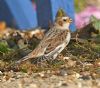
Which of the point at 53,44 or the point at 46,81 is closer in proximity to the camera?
the point at 46,81

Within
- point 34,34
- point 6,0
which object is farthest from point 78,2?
point 34,34

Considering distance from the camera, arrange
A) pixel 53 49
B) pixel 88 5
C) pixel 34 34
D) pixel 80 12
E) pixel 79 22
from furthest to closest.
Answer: pixel 88 5 < pixel 80 12 < pixel 79 22 < pixel 34 34 < pixel 53 49

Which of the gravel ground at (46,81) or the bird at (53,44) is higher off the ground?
the bird at (53,44)

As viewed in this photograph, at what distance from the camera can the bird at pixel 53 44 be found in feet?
22.8

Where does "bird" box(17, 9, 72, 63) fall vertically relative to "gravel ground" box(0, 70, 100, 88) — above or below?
above

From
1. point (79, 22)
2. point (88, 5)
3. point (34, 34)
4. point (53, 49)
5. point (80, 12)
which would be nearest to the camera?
point (53, 49)

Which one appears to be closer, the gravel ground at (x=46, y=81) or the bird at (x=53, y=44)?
the gravel ground at (x=46, y=81)

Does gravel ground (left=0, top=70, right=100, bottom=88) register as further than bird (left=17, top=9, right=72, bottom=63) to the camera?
No

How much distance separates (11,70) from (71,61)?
2.07 ft

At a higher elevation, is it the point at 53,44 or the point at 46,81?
the point at 53,44

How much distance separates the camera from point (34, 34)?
9055 mm

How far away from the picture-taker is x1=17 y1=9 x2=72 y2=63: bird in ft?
22.8

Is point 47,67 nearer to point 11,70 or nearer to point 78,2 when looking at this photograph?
point 11,70

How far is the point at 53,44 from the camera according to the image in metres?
6.98
